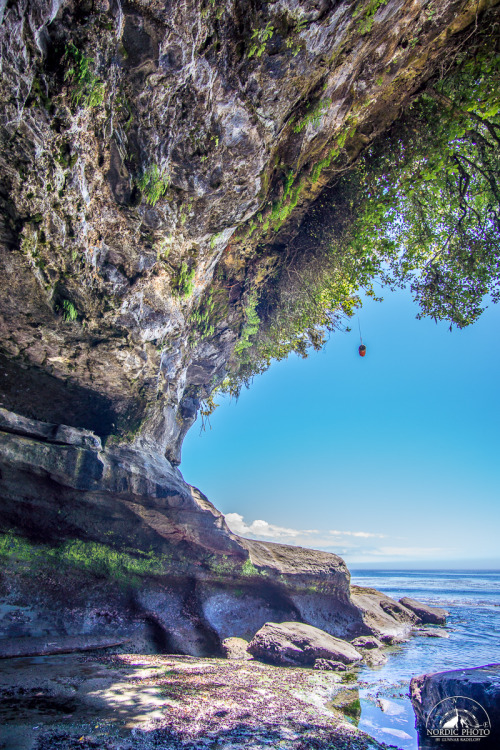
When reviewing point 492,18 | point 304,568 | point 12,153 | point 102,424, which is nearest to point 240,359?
point 102,424

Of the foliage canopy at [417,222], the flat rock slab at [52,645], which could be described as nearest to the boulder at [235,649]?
the flat rock slab at [52,645]

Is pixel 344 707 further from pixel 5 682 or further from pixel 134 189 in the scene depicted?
pixel 134 189

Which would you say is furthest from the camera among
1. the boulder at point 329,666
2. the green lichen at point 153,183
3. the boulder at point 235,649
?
the boulder at point 235,649

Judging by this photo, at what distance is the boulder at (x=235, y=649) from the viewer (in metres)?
8.51

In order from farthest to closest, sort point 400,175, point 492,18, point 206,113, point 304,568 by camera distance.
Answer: point 304,568 < point 400,175 < point 492,18 < point 206,113

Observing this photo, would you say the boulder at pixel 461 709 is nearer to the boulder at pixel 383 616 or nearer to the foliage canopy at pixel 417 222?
the boulder at pixel 383 616

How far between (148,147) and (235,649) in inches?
470

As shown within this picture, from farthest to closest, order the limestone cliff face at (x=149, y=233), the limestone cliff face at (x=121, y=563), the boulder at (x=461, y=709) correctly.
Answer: the limestone cliff face at (x=121, y=563)
the limestone cliff face at (x=149, y=233)
the boulder at (x=461, y=709)

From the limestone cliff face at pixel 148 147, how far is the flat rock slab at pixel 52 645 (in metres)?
4.50

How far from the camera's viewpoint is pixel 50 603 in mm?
7180

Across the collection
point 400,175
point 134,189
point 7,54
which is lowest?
point 7,54

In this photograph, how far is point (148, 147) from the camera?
5535mm

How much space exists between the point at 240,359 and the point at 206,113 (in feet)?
30.7

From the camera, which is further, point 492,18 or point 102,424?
point 102,424
